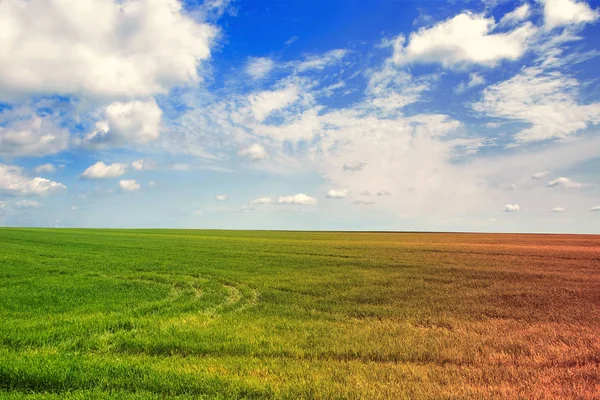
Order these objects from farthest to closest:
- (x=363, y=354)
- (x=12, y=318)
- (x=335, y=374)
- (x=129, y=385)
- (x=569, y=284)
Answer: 1. (x=569, y=284)
2. (x=12, y=318)
3. (x=363, y=354)
4. (x=335, y=374)
5. (x=129, y=385)

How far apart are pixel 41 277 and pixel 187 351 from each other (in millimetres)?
17037

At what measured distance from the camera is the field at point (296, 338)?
25.5 ft

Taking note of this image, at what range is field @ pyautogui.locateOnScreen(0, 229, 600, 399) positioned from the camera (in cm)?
779

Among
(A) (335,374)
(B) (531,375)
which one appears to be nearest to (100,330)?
(A) (335,374)

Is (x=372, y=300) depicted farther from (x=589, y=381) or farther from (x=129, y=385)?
(x=129, y=385)

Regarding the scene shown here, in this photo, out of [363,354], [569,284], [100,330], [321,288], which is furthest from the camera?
[569,284]

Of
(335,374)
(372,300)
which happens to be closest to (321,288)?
(372,300)

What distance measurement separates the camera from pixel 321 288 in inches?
762

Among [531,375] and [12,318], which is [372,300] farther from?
[12,318]

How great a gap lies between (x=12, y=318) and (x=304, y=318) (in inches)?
399

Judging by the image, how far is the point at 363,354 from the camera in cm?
966

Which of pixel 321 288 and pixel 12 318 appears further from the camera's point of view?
pixel 321 288

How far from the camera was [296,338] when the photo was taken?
1082cm

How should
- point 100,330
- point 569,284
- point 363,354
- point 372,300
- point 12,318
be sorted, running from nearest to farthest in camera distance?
1. point 363,354
2. point 100,330
3. point 12,318
4. point 372,300
5. point 569,284
